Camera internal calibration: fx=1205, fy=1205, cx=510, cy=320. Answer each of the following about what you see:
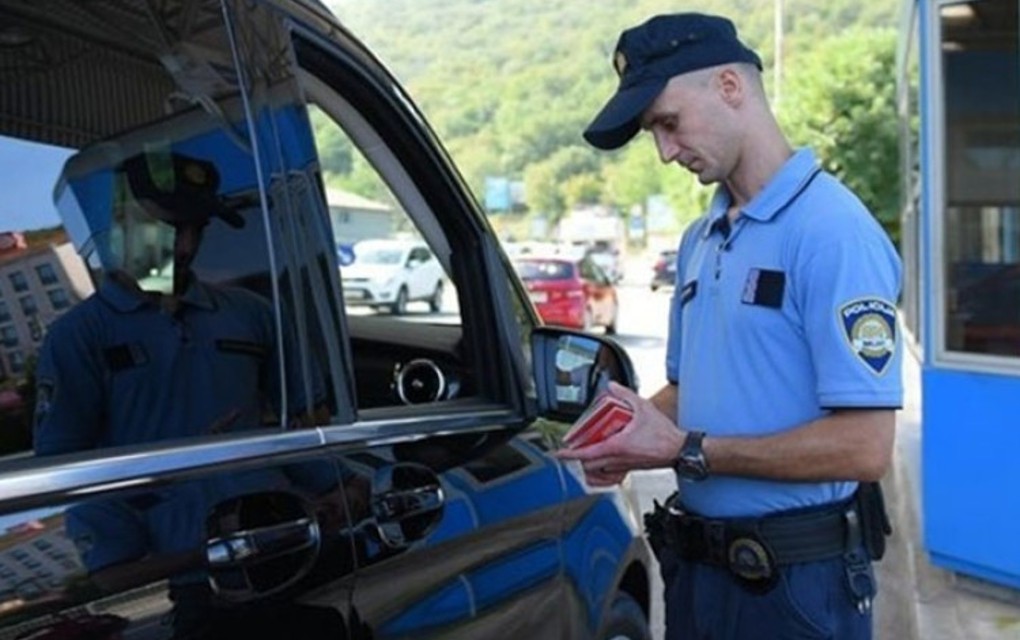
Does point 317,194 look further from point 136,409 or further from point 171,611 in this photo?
point 171,611

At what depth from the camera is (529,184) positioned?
9912cm

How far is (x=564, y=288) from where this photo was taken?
19.7 meters

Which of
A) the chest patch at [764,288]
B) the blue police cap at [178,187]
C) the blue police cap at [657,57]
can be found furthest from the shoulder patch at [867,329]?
the blue police cap at [178,187]

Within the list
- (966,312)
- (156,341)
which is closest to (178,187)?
(156,341)

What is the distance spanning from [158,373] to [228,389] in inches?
4.6

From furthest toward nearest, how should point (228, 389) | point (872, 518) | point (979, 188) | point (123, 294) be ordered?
point (979, 188), point (872, 518), point (228, 389), point (123, 294)

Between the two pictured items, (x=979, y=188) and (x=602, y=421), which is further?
(x=979, y=188)

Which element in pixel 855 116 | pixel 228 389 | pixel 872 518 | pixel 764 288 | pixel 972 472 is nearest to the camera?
pixel 228 389

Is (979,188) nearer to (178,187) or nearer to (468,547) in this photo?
(468,547)

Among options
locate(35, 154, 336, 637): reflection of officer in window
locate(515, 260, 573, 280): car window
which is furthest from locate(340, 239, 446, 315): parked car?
locate(515, 260, 573, 280): car window

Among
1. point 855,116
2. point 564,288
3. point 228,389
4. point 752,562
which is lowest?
point 564,288

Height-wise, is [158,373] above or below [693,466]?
above

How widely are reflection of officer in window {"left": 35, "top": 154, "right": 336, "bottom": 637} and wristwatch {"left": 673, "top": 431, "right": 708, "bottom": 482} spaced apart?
0.59m

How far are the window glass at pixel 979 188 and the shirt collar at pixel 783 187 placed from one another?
323 centimetres
